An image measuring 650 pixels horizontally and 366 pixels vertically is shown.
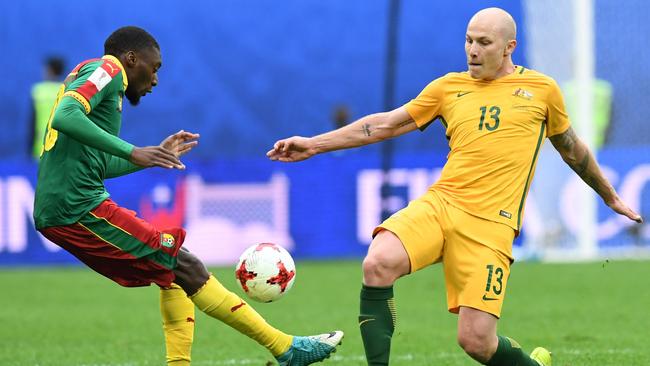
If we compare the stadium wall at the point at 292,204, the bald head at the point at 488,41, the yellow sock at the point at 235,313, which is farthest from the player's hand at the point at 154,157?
the stadium wall at the point at 292,204

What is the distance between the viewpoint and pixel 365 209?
641 inches

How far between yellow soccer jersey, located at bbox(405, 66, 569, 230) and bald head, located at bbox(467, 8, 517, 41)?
0.23 metres

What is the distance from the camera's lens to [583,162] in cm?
623

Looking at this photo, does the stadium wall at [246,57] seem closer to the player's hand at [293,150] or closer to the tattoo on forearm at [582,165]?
the tattoo on forearm at [582,165]

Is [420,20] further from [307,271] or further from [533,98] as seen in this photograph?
[533,98]

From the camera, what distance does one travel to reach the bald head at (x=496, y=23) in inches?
231

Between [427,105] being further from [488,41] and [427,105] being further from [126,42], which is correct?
[126,42]

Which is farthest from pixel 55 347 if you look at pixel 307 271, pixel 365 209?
pixel 365 209

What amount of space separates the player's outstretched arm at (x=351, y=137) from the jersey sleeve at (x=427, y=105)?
39 millimetres

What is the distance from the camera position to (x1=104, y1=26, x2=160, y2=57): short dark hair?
20.7 ft

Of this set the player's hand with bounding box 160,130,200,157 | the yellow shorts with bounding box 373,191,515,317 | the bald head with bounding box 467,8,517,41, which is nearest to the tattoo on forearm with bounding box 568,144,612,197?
the yellow shorts with bounding box 373,191,515,317

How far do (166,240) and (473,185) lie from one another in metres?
1.63

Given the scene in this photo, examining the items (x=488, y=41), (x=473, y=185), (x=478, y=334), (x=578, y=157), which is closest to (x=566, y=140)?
(x=578, y=157)

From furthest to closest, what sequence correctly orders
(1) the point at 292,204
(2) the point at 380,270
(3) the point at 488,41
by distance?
1. (1) the point at 292,204
2. (3) the point at 488,41
3. (2) the point at 380,270
